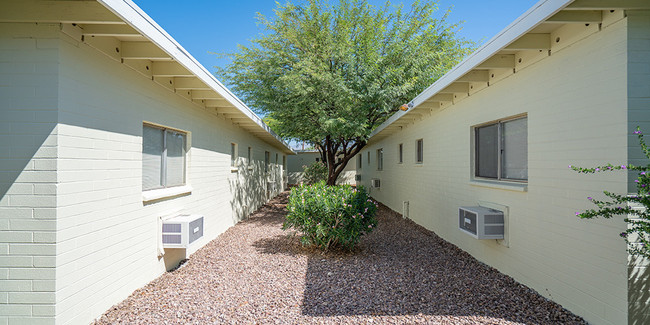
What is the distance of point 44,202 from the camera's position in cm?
271

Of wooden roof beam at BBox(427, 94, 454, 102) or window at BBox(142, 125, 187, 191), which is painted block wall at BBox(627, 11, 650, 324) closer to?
wooden roof beam at BBox(427, 94, 454, 102)

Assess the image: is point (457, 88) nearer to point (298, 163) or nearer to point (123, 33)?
point (123, 33)

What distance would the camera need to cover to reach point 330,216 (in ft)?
17.5

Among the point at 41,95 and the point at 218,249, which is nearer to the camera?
the point at 41,95

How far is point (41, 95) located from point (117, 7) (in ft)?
3.55

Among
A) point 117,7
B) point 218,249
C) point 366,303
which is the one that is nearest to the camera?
point 117,7

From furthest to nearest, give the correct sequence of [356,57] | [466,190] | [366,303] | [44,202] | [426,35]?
1. [426,35]
2. [356,57]
3. [466,190]
4. [366,303]
5. [44,202]

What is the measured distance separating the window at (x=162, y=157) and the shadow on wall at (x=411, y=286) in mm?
2143

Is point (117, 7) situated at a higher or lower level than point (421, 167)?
higher

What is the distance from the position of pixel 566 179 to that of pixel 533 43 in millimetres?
1608

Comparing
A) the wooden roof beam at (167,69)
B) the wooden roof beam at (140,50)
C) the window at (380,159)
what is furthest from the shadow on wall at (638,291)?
the window at (380,159)

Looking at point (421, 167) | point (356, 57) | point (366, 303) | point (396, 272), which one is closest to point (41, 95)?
point (366, 303)

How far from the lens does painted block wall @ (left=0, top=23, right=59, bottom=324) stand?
8.88ft

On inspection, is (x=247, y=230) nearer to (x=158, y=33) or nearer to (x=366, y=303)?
(x=366, y=303)
